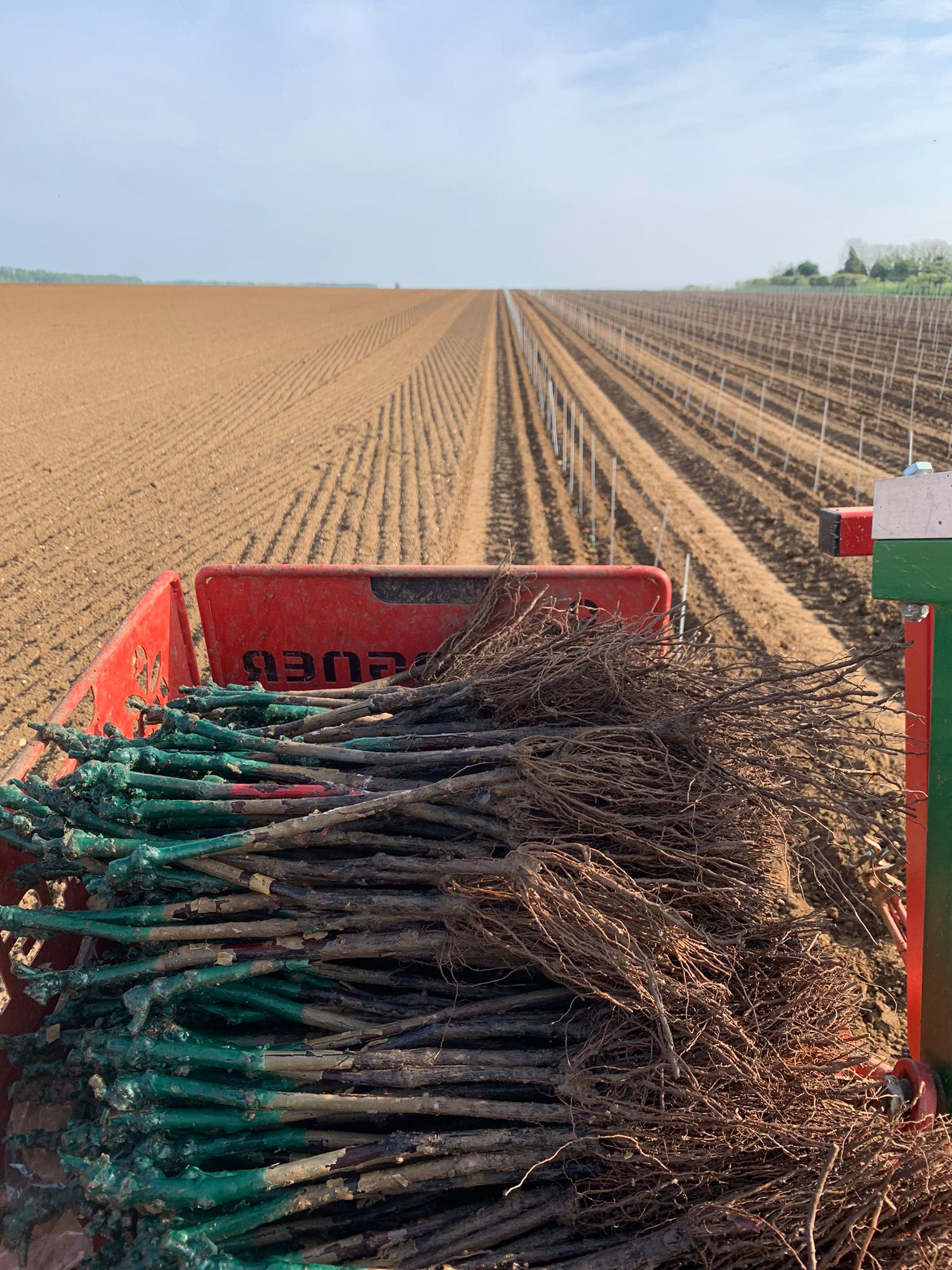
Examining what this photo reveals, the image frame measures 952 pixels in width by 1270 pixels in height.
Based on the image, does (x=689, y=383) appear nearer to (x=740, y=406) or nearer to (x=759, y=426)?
(x=740, y=406)

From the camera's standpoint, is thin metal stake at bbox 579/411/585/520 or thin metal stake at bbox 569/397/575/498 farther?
thin metal stake at bbox 569/397/575/498

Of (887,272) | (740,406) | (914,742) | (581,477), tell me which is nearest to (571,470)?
(581,477)

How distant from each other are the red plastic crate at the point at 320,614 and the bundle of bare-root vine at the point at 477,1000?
64 cm

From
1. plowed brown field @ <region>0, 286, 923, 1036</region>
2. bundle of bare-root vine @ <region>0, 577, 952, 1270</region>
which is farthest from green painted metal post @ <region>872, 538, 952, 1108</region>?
plowed brown field @ <region>0, 286, 923, 1036</region>

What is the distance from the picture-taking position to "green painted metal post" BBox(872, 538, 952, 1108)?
1.85 m

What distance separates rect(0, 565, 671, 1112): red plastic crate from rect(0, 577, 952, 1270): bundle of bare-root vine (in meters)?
0.64

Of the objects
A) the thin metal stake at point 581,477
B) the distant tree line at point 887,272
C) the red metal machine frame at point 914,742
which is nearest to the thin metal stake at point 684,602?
the red metal machine frame at point 914,742

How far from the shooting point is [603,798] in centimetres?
236

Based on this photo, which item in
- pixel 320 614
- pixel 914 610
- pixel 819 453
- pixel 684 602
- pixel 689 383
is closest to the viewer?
pixel 914 610

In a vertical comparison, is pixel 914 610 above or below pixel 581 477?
above

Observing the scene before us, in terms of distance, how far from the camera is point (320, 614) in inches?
138

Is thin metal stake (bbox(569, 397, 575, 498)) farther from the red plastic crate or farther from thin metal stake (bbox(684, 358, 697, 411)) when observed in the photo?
the red plastic crate

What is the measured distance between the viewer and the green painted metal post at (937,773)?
1850mm

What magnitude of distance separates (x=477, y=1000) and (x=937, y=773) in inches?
54.4
